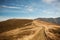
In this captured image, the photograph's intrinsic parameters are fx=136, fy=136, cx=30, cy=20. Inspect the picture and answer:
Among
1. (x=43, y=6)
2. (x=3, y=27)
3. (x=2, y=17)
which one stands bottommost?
(x=3, y=27)

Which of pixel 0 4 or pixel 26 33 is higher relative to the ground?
pixel 0 4

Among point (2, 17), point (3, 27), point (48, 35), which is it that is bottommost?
point (48, 35)

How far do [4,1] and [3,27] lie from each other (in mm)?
838

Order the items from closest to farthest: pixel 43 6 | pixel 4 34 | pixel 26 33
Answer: pixel 4 34
pixel 26 33
pixel 43 6

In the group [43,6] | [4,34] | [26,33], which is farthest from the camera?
[43,6]

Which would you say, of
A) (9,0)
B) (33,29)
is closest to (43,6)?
(33,29)

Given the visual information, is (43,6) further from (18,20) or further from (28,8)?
(18,20)

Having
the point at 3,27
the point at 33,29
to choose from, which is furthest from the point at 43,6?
the point at 3,27

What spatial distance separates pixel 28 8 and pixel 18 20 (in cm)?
52

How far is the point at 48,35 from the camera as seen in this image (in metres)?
4.69

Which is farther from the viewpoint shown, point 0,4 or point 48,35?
point 48,35

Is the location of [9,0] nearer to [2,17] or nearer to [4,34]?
[2,17]

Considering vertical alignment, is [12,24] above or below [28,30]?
above

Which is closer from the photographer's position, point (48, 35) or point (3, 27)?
point (3, 27)
